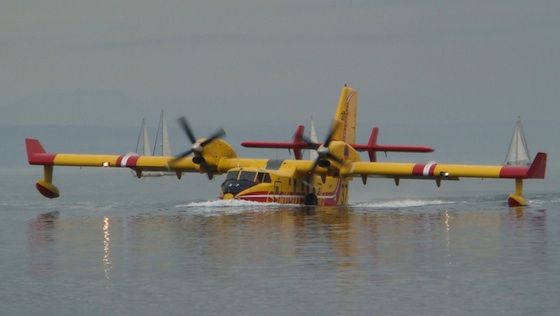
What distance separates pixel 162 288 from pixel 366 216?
2502 centimetres

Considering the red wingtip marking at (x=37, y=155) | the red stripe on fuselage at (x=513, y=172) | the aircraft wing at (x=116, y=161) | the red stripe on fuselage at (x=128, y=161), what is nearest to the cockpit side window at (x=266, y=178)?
the aircraft wing at (x=116, y=161)

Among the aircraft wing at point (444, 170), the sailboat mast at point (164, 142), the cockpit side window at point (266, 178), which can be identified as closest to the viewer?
the aircraft wing at point (444, 170)

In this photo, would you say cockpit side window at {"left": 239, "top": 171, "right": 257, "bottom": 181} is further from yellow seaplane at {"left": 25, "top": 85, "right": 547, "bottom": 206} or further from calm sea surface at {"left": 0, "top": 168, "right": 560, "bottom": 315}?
calm sea surface at {"left": 0, "top": 168, "right": 560, "bottom": 315}

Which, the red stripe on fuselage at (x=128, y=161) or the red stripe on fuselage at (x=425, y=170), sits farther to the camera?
the red stripe on fuselage at (x=128, y=161)

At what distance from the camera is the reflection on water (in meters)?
26.2

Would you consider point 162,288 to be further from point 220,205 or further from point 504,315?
point 220,205

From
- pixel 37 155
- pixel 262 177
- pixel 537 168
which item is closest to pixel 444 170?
pixel 537 168

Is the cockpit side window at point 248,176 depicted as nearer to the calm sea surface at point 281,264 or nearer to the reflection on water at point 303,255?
the calm sea surface at point 281,264

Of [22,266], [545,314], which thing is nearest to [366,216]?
[22,266]

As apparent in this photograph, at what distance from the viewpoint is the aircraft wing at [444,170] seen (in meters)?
51.6

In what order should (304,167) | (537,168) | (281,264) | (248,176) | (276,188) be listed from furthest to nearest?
(304,167) → (276,188) → (248,176) → (537,168) → (281,264)

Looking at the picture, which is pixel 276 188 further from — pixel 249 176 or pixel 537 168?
pixel 537 168

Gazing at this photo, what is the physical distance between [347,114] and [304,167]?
7.37 m

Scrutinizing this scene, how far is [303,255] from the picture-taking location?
3312cm
